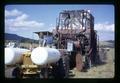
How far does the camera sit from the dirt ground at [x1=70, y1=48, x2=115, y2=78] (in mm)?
2377

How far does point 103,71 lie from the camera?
238cm

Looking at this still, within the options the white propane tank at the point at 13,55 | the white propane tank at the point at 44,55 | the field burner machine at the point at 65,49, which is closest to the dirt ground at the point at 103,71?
the field burner machine at the point at 65,49

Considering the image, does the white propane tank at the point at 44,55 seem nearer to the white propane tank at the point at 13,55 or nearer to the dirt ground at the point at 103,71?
the white propane tank at the point at 13,55

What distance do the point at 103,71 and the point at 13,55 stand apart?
2.70 feet

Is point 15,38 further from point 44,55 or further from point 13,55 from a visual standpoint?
point 44,55

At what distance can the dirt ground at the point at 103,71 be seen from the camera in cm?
238

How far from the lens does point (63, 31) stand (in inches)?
96.7

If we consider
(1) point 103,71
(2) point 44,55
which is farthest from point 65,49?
(1) point 103,71

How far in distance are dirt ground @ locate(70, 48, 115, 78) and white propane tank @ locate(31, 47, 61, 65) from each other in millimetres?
223

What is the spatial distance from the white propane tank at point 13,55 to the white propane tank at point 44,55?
11cm

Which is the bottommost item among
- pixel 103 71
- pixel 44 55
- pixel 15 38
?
pixel 103 71

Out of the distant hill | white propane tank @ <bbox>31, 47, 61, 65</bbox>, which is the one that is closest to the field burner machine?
white propane tank @ <bbox>31, 47, 61, 65</bbox>
